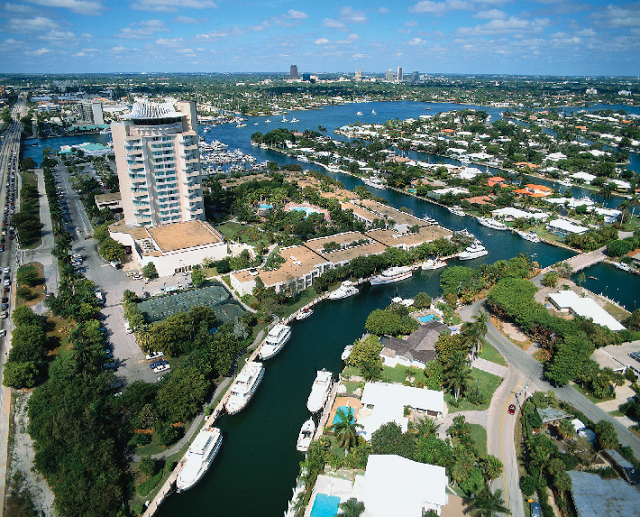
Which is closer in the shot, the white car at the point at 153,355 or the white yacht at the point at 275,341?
the white car at the point at 153,355

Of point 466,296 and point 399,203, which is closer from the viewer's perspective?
point 466,296

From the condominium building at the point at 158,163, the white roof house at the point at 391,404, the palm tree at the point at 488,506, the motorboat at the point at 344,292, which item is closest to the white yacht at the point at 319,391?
the white roof house at the point at 391,404

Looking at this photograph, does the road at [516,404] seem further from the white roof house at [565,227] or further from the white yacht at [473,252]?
the white roof house at [565,227]

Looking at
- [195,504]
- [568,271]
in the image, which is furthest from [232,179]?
[195,504]

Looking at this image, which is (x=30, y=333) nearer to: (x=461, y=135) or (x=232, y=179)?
(x=232, y=179)

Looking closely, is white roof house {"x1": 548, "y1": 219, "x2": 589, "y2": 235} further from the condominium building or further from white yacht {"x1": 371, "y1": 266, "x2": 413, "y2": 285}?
the condominium building

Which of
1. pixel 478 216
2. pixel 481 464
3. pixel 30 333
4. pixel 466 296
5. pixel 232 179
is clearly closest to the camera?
pixel 481 464
